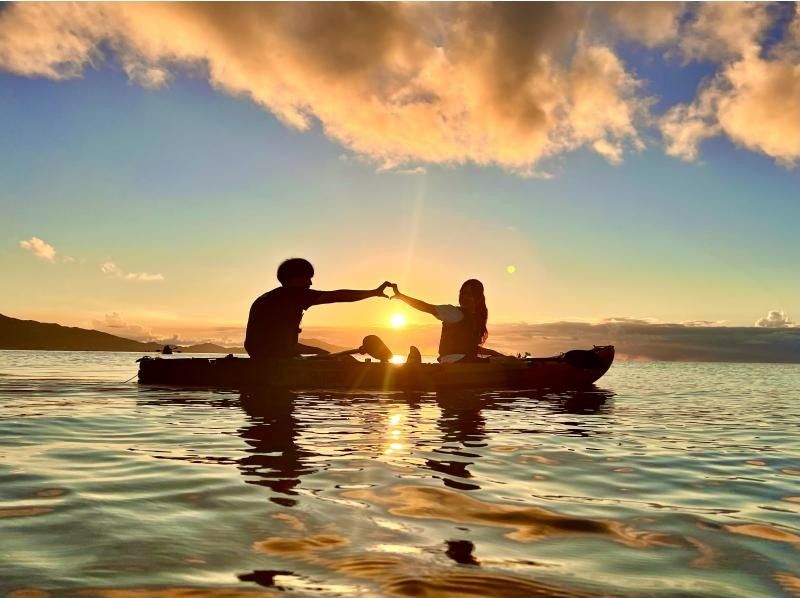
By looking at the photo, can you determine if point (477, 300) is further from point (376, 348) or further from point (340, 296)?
point (340, 296)

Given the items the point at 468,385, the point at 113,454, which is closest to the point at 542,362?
the point at 468,385

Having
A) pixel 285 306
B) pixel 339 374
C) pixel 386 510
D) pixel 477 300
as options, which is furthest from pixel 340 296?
pixel 386 510

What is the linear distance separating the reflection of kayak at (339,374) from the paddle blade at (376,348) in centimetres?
54

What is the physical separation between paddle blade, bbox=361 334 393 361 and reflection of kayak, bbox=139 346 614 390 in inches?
21.3

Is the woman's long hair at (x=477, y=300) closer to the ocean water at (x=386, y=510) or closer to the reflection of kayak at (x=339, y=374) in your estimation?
the reflection of kayak at (x=339, y=374)

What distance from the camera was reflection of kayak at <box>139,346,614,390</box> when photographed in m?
16.2

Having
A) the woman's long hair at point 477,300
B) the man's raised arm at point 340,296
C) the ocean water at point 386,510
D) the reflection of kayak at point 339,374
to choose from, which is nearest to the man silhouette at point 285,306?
the man's raised arm at point 340,296

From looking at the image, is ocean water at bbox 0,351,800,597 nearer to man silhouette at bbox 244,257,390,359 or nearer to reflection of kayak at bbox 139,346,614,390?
man silhouette at bbox 244,257,390,359

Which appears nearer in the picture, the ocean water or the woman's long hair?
the ocean water

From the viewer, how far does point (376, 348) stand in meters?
17.5

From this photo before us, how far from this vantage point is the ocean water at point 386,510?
10.1ft

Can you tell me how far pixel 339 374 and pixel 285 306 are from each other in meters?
2.53

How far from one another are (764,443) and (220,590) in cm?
931

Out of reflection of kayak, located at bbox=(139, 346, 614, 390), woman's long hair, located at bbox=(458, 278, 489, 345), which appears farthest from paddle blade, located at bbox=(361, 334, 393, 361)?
woman's long hair, located at bbox=(458, 278, 489, 345)
